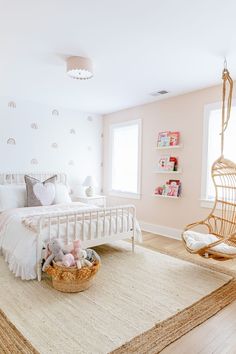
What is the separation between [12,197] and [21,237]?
3.86 ft

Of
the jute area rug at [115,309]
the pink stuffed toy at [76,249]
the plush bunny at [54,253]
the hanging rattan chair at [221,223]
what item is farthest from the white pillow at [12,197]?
the hanging rattan chair at [221,223]

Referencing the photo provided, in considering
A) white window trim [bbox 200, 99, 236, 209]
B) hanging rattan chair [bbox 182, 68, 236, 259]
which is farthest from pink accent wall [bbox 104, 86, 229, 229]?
hanging rattan chair [bbox 182, 68, 236, 259]

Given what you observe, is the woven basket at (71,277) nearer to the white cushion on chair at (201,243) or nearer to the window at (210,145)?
the white cushion on chair at (201,243)

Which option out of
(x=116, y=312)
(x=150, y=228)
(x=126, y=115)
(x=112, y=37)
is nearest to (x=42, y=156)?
(x=126, y=115)

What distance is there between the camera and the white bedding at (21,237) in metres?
2.51

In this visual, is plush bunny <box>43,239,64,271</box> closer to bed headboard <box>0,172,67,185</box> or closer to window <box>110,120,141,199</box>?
bed headboard <box>0,172,67,185</box>

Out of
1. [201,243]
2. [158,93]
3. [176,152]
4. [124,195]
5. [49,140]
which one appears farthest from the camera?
[124,195]

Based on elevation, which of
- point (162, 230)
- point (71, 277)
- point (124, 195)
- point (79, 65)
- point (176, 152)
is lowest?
point (162, 230)

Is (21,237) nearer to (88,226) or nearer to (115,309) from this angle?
(88,226)

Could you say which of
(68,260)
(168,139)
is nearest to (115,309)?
(68,260)

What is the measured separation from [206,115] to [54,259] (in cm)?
288

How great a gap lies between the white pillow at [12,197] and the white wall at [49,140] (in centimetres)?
61

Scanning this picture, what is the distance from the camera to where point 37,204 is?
3729 millimetres

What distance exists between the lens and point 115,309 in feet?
6.78
